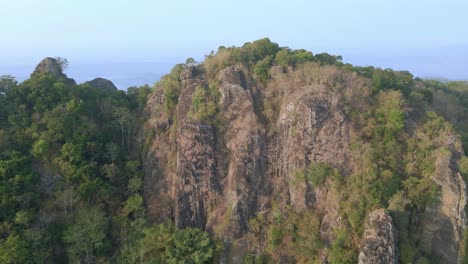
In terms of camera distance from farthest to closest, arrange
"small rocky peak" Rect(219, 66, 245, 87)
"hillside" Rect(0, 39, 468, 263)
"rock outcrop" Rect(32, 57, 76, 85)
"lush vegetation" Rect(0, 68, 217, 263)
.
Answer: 1. "rock outcrop" Rect(32, 57, 76, 85)
2. "small rocky peak" Rect(219, 66, 245, 87)
3. "lush vegetation" Rect(0, 68, 217, 263)
4. "hillside" Rect(0, 39, 468, 263)

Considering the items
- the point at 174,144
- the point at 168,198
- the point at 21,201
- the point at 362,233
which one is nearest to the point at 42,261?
the point at 21,201

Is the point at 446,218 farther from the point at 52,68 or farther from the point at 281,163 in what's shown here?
the point at 52,68

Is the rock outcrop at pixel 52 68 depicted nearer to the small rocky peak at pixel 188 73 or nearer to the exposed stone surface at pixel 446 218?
the small rocky peak at pixel 188 73

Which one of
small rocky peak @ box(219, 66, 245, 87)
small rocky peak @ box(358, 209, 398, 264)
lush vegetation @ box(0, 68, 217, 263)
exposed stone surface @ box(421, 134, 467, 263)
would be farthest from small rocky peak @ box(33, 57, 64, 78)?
exposed stone surface @ box(421, 134, 467, 263)

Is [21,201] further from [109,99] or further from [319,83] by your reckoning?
[319,83]

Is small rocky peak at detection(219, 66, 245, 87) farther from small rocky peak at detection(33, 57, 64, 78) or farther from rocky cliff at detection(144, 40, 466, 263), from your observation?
small rocky peak at detection(33, 57, 64, 78)

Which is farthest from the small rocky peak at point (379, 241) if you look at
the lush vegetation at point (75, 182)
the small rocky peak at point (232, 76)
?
the small rocky peak at point (232, 76)
